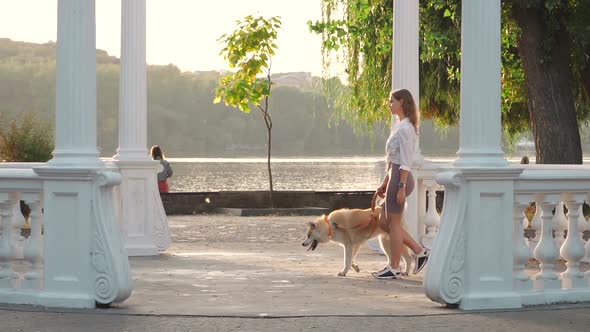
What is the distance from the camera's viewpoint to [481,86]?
30.1 ft

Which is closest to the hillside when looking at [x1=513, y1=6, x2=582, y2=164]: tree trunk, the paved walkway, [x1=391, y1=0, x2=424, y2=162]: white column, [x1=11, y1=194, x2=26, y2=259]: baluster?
[x1=513, y1=6, x2=582, y2=164]: tree trunk

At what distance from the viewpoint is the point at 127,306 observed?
9.13 m

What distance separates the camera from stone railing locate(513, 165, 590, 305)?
30.5 ft

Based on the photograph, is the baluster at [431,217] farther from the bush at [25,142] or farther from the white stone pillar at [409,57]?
the bush at [25,142]

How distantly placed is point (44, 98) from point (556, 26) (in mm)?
47303

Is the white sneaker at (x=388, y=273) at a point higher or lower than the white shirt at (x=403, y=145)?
lower

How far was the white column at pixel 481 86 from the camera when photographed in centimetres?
Answer: 913

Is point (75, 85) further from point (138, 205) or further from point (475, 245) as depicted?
point (138, 205)

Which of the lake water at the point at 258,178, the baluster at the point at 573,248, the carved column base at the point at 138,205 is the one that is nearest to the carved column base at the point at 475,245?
the baluster at the point at 573,248

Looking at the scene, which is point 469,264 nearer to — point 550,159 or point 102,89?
point 550,159

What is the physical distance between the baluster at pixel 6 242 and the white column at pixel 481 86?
12.1ft

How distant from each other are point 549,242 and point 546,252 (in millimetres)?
90

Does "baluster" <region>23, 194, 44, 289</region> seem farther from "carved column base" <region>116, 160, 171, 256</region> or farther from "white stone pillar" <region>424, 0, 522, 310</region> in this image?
"carved column base" <region>116, 160, 171, 256</region>

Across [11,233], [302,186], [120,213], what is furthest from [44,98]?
[11,233]
